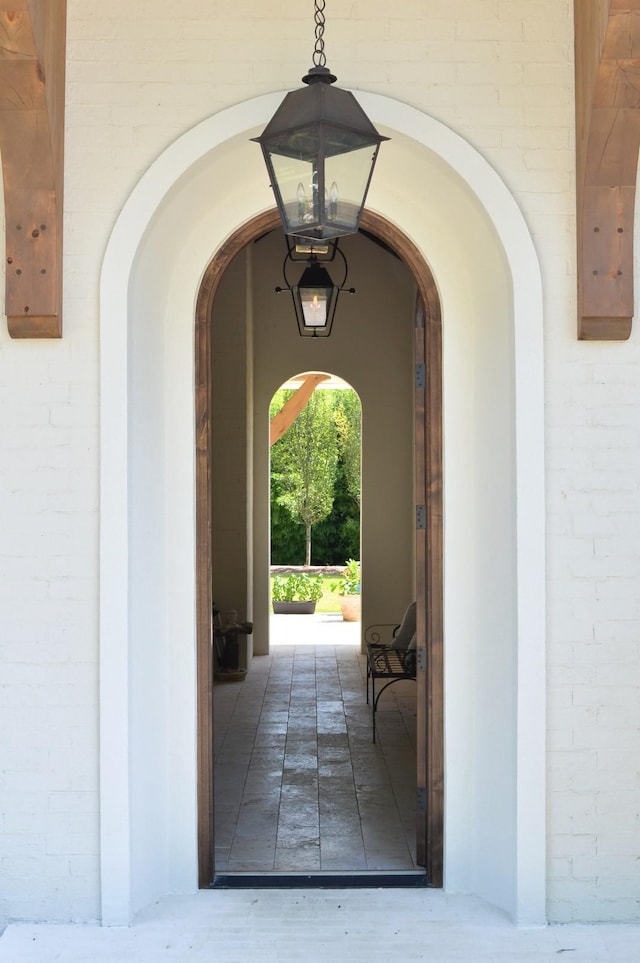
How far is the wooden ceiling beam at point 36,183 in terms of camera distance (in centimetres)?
327

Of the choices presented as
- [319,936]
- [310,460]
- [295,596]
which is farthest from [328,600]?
[319,936]

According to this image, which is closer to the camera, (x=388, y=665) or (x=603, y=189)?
(x=603, y=189)

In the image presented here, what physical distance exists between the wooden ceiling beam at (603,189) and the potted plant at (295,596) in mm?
10762

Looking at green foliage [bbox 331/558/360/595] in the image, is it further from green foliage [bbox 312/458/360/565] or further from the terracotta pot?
green foliage [bbox 312/458/360/565]

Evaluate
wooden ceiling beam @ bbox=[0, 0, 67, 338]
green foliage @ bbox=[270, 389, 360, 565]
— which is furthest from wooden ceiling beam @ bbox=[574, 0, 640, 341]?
green foliage @ bbox=[270, 389, 360, 565]

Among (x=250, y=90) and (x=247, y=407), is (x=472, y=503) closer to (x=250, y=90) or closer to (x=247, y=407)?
(x=250, y=90)

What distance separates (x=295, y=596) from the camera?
46.4ft

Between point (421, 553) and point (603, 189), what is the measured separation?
160cm

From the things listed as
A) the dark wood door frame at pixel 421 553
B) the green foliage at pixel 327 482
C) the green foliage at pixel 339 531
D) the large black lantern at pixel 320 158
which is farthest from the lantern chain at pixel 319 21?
the green foliage at pixel 339 531

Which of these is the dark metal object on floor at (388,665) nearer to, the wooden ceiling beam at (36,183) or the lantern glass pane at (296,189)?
the wooden ceiling beam at (36,183)

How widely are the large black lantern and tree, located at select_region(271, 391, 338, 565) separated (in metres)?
15.6

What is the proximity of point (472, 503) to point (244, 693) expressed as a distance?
4472 mm

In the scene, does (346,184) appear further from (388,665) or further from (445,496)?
(388,665)

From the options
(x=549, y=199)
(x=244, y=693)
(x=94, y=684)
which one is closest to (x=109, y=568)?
(x=94, y=684)
